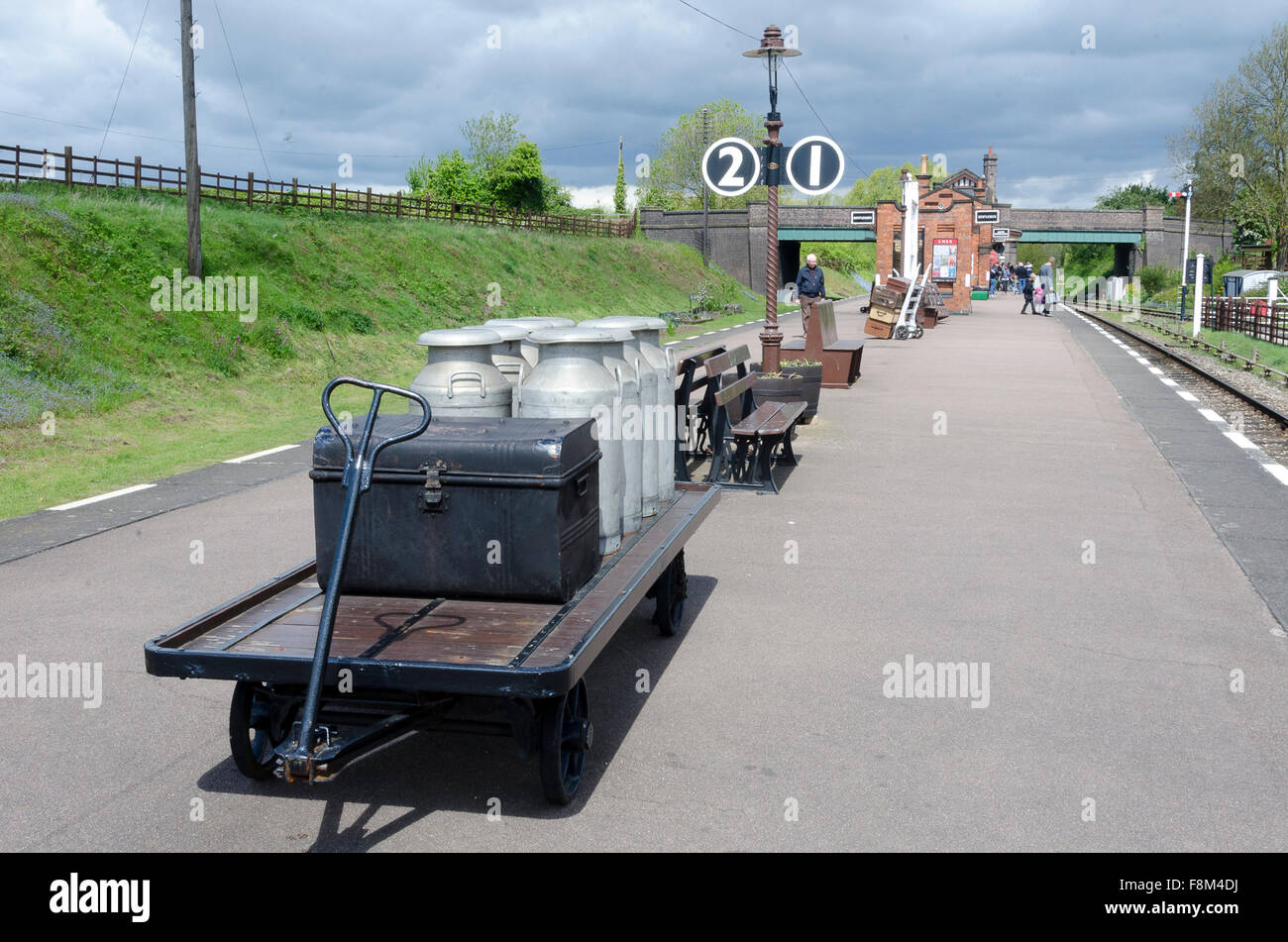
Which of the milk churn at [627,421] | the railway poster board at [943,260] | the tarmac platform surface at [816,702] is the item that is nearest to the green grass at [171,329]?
the tarmac platform surface at [816,702]

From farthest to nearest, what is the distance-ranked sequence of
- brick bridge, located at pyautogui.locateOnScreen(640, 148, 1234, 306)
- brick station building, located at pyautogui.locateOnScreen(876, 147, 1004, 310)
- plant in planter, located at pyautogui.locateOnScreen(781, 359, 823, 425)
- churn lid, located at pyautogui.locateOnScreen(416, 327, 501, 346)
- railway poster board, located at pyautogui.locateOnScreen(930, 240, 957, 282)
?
brick bridge, located at pyautogui.locateOnScreen(640, 148, 1234, 306) < railway poster board, located at pyautogui.locateOnScreen(930, 240, 957, 282) < brick station building, located at pyautogui.locateOnScreen(876, 147, 1004, 310) < plant in planter, located at pyautogui.locateOnScreen(781, 359, 823, 425) < churn lid, located at pyautogui.locateOnScreen(416, 327, 501, 346)

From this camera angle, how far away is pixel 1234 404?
1700cm

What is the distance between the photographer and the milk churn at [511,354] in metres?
5.48

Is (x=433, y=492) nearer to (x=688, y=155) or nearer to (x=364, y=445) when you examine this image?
(x=364, y=445)

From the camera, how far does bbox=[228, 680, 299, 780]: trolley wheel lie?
420cm

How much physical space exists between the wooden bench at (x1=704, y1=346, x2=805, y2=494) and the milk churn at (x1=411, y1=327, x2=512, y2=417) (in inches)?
207

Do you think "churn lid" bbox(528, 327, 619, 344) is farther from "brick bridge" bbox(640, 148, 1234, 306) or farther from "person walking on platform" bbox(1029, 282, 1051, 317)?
"brick bridge" bbox(640, 148, 1234, 306)

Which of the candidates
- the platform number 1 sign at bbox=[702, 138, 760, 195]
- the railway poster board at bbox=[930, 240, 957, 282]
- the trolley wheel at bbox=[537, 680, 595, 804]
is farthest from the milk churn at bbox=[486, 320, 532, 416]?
the railway poster board at bbox=[930, 240, 957, 282]

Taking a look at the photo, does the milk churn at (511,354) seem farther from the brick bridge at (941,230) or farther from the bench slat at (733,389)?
the brick bridge at (941,230)

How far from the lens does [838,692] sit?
5.36 metres

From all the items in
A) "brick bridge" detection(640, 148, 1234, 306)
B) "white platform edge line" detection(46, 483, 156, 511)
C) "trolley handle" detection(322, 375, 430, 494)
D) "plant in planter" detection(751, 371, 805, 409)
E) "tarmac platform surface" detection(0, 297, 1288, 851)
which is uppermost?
"brick bridge" detection(640, 148, 1234, 306)

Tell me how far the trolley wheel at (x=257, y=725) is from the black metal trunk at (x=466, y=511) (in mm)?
493
